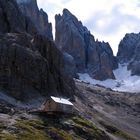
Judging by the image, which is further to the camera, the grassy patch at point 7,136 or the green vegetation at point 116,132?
the green vegetation at point 116,132

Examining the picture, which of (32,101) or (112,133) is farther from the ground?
(32,101)

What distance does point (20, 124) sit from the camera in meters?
121

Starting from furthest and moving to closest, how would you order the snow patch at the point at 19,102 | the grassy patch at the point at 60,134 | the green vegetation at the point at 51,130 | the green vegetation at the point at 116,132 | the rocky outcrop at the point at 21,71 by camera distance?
1. the green vegetation at the point at 116,132
2. the rocky outcrop at the point at 21,71
3. the snow patch at the point at 19,102
4. the grassy patch at the point at 60,134
5. the green vegetation at the point at 51,130

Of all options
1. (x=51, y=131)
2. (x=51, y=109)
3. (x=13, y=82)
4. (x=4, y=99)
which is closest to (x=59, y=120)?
(x=51, y=109)

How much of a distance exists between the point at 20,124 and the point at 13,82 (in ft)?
185

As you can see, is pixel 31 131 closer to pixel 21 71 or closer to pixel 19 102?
pixel 19 102

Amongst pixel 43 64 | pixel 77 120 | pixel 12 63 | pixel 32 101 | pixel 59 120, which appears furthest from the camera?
pixel 43 64

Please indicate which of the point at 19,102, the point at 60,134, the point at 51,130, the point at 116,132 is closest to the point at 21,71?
the point at 19,102

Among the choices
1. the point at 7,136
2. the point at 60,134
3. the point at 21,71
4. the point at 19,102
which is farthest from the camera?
the point at 21,71

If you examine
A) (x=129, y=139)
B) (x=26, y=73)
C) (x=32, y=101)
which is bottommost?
(x=129, y=139)

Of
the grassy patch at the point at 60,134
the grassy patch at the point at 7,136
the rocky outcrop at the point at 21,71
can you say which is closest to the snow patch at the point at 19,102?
the rocky outcrop at the point at 21,71

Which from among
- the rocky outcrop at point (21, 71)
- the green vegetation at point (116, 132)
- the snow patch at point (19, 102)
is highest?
the rocky outcrop at point (21, 71)

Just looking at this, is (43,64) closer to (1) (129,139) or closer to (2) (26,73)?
(2) (26,73)

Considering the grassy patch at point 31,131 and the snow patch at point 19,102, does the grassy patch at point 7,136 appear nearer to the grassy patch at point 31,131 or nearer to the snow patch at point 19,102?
the grassy patch at point 31,131
